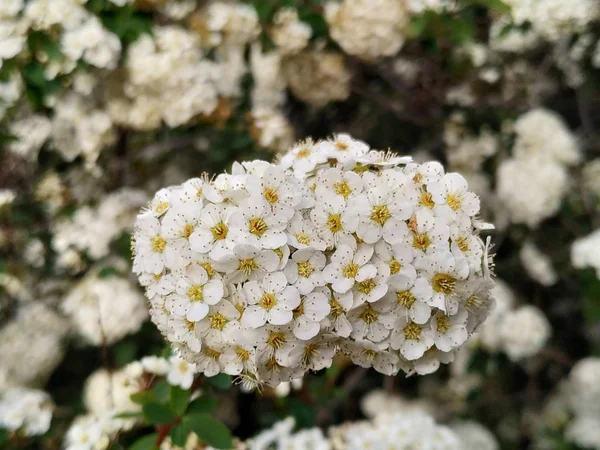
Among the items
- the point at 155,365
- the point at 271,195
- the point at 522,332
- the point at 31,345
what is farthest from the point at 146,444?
the point at 522,332

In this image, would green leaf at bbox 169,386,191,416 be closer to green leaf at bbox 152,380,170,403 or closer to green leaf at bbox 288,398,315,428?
green leaf at bbox 152,380,170,403

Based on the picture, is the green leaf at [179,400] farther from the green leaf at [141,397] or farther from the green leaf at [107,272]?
the green leaf at [107,272]

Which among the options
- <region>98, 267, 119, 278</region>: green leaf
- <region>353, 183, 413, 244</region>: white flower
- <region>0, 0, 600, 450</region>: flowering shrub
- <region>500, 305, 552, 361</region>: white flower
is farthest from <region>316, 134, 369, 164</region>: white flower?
<region>500, 305, 552, 361</region>: white flower

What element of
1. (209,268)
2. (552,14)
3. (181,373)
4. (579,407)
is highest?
(209,268)

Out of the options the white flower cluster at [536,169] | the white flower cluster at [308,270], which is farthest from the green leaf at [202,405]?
the white flower cluster at [536,169]

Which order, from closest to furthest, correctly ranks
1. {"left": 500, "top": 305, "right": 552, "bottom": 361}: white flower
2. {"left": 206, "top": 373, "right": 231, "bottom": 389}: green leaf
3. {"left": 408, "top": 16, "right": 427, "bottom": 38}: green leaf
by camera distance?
1. {"left": 206, "top": 373, "right": 231, "bottom": 389}: green leaf
2. {"left": 408, "top": 16, "right": 427, "bottom": 38}: green leaf
3. {"left": 500, "top": 305, "right": 552, "bottom": 361}: white flower

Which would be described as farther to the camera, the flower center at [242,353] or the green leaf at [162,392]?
the green leaf at [162,392]

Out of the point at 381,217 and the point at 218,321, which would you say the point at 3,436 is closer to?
the point at 218,321
